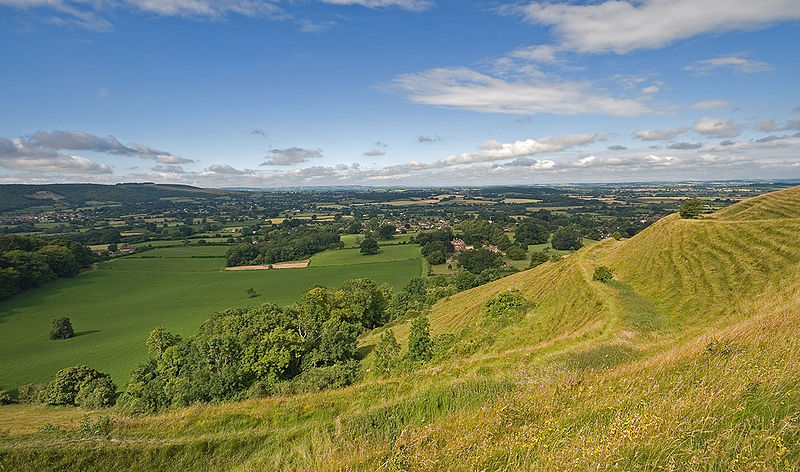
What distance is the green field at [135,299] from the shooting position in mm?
50406

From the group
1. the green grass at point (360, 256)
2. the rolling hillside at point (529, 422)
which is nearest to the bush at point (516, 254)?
the green grass at point (360, 256)

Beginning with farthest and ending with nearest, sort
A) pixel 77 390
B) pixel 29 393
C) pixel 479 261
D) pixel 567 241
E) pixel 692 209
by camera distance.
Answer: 1. pixel 567 241
2. pixel 479 261
3. pixel 692 209
4. pixel 29 393
5. pixel 77 390

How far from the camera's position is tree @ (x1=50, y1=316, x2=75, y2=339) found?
189 feet

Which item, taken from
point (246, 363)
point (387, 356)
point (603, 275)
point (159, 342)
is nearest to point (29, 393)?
point (159, 342)

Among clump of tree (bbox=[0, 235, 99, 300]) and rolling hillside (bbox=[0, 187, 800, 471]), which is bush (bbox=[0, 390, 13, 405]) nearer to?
rolling hillside (bbox=[0, 187, 800, 471])

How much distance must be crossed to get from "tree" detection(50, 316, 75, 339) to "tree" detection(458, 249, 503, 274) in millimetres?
85414

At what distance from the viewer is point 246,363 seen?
29.9m

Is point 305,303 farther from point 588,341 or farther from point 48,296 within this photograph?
point 48,296

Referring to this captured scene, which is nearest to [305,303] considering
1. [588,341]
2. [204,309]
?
[204,309]

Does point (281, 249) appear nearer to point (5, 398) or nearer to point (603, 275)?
point (5, 398)

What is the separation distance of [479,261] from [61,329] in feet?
296

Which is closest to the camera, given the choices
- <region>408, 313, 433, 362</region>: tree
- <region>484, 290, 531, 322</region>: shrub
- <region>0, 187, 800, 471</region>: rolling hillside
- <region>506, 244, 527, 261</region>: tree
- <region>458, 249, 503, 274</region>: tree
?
<region>0, 187, 800, 471</region>: rolling hillside

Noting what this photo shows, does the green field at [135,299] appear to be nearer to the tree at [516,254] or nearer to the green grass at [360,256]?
the green grass at [360,256]

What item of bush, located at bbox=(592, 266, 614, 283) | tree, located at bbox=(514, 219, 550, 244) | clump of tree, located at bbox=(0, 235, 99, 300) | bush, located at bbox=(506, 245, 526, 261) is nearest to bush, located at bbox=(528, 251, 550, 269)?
bush, located at bbox=(506, 245, 526, 261)
